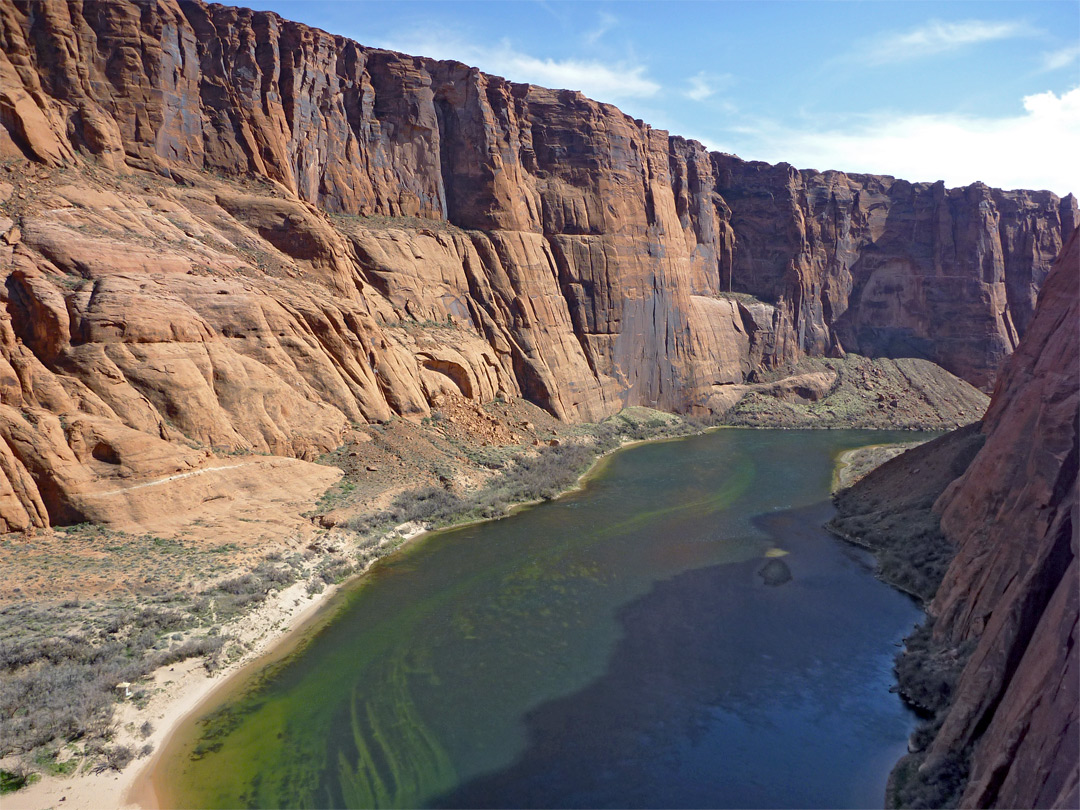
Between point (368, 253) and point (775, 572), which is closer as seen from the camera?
point (775, 572)

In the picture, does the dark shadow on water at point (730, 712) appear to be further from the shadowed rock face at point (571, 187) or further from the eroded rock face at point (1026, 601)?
the shadowed rock face at point (571, 187)

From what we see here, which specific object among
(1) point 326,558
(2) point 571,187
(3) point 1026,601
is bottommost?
(1) point 326,558

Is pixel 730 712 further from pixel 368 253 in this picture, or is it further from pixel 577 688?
pixel 368 253

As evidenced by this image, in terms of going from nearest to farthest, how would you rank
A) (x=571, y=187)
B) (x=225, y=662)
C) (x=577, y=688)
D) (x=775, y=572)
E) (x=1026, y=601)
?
(x=1026, y=601), (x=577, y=688), (x=225, y=662), (x=775, y=572), (x=571, y=187)

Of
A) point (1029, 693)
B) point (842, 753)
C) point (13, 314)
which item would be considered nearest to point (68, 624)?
point (13, 314)

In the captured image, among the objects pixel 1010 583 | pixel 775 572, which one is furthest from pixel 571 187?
pixel 1010 583

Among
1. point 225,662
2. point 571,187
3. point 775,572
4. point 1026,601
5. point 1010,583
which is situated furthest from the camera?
point 571,187

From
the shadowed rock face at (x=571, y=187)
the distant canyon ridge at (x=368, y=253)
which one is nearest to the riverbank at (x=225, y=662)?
the distant canyon ridge at (x=368, y=253)
